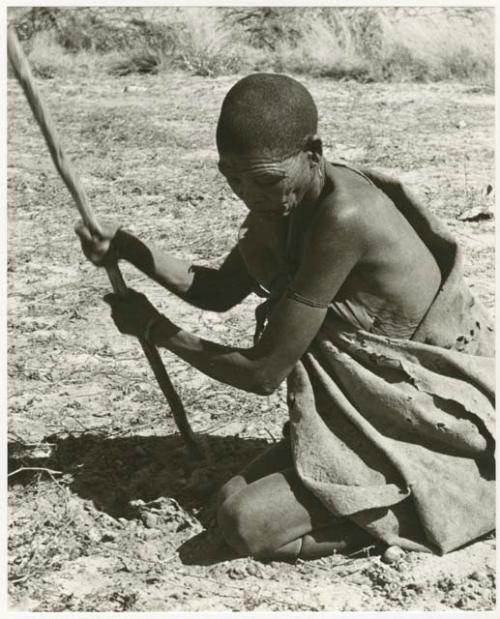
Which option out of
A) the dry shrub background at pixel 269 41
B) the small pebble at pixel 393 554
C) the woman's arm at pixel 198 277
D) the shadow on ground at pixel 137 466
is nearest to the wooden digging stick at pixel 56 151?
the woman's arm at pixel 198 277

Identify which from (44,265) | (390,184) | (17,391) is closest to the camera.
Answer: (390,184)

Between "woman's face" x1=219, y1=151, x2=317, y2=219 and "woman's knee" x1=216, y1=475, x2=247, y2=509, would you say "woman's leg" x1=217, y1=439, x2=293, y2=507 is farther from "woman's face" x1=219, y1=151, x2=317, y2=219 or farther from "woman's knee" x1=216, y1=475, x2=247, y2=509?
"woman's face" x1=219, y1=151, x2=317, y2=219

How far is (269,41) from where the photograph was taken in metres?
10.9

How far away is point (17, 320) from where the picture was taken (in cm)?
469

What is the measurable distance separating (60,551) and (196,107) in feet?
21.4

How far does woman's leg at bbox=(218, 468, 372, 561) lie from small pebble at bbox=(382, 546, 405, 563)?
0.12 meters

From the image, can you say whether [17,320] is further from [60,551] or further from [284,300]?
[284,300]

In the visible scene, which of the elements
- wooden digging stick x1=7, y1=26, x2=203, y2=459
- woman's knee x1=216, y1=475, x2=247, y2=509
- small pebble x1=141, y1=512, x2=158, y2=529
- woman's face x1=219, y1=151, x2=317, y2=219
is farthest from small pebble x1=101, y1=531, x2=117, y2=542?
woman's face x1=219, y1=151, x2=317, y2=219

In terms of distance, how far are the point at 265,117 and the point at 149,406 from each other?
167cm

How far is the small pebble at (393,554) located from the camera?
9.30 ft

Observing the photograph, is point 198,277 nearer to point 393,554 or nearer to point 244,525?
point 244,525

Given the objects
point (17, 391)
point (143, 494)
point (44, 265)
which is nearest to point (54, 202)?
point (44, 265)

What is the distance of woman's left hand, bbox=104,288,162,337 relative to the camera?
9.51 feet

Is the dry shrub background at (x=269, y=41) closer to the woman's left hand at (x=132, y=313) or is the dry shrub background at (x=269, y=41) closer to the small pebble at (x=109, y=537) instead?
the woman's left hand at (x=132, y=313)
